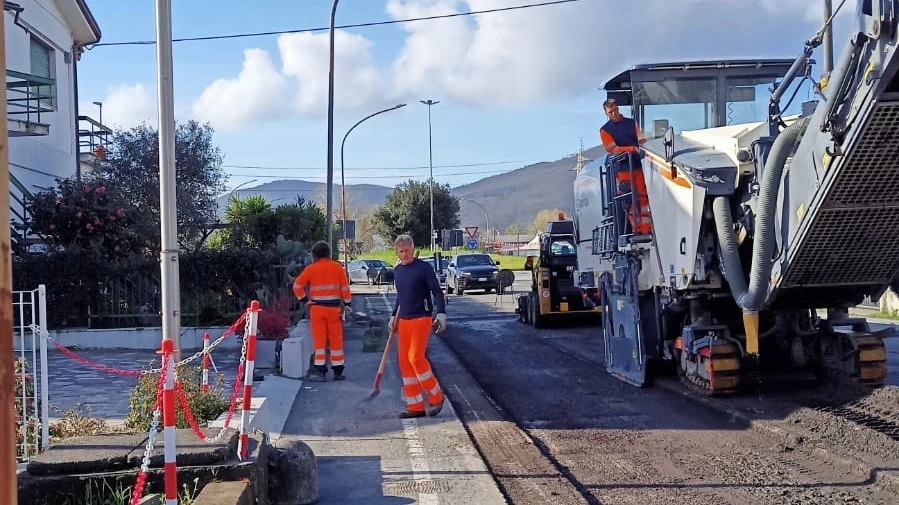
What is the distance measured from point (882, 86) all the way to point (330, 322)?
7.04 metres

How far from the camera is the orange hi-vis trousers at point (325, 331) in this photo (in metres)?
11.2

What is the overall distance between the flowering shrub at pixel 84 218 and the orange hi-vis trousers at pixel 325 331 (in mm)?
6854

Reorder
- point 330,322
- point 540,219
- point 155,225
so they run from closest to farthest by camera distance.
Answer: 1. point 330,322
2. point 155,225
3. point 540,219

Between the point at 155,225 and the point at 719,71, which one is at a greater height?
the point at 719,71

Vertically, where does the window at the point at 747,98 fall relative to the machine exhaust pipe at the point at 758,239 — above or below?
above

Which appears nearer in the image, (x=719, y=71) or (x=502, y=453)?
(x=502, y=453)

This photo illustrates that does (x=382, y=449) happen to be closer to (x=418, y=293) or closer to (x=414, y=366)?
(x=414, y=366)

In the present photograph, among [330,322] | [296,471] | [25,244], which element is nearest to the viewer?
[296,471]

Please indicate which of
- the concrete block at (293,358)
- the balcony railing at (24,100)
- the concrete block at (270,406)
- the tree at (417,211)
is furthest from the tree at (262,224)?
the tree at (417,211)

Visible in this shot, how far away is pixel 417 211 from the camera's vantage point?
219ft

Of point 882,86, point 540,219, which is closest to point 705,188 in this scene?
point 882,86

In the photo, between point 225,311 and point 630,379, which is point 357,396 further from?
point 225,311

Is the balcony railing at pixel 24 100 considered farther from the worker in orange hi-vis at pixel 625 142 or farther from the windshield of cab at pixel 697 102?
the windshield of cab at pixel 697 102

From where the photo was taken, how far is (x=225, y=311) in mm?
16891
